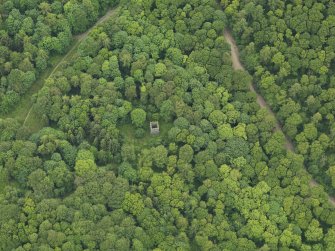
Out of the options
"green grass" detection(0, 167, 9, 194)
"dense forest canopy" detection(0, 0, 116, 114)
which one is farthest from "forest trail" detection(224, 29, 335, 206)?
"green grass" detection(0, 167, 9, 194)

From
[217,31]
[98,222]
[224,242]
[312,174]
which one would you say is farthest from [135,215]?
[217,31]

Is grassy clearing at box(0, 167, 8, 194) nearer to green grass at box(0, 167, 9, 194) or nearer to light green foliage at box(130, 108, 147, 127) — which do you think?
green grass at box(0, 167, 9, 194)

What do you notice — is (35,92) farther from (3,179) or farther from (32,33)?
(3,179)

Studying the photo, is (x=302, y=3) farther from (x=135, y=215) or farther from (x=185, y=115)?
(x=135, y=215)

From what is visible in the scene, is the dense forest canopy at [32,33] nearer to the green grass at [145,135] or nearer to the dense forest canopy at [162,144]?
the dense forest canopy at [162,144]

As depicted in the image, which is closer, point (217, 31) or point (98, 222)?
point (98, 222)

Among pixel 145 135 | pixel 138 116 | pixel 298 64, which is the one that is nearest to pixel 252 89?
pixel 298 64

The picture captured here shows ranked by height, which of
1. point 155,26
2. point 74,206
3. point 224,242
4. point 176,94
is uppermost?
point 155,26

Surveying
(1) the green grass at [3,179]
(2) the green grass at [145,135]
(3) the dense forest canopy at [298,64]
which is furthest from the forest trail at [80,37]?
(3) the dense forest canopy at [298,64]
